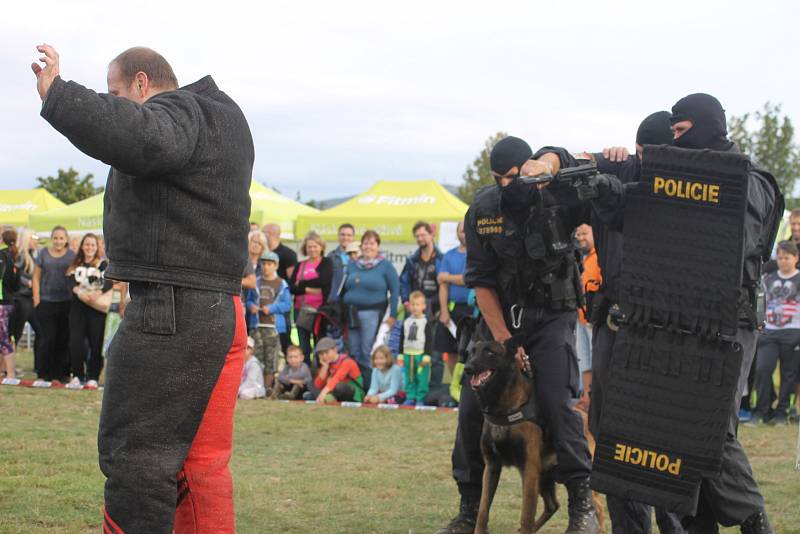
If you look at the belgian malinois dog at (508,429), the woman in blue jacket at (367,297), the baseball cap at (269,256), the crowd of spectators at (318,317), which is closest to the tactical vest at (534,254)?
the belgian malinois dog at (508,429)

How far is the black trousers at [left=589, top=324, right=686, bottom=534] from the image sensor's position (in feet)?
15.2

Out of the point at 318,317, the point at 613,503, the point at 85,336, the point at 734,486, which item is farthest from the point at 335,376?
the point at 734,486

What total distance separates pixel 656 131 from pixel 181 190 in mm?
2590

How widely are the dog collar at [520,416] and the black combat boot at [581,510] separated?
0.41m

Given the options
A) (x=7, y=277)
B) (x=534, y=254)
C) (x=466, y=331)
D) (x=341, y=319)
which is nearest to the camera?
(x=534, y=254)

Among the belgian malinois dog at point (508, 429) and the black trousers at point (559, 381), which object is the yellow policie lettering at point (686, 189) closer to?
the black trousers at point (559, 381)

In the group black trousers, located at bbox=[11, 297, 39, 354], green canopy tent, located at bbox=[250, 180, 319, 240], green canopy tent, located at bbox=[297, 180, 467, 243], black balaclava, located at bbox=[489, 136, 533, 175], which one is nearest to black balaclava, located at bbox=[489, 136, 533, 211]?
black balaclava, located at bbox=[489, 136, 533, 175]

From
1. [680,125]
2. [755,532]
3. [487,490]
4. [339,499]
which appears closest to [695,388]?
[755,532]

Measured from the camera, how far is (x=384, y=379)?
1222 centimetres

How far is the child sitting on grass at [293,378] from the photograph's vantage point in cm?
1249

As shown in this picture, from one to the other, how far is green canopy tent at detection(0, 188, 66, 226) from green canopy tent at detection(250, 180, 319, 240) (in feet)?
19.7

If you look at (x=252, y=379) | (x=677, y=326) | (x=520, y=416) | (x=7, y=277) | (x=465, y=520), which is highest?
(x=677, y=326)

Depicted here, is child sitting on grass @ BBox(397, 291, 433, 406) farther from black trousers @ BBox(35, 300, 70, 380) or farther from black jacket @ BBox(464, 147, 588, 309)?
black jacket @ BBox(464, 147, 588, 309)

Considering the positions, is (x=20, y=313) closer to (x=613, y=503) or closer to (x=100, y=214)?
(x=100, y=214)
